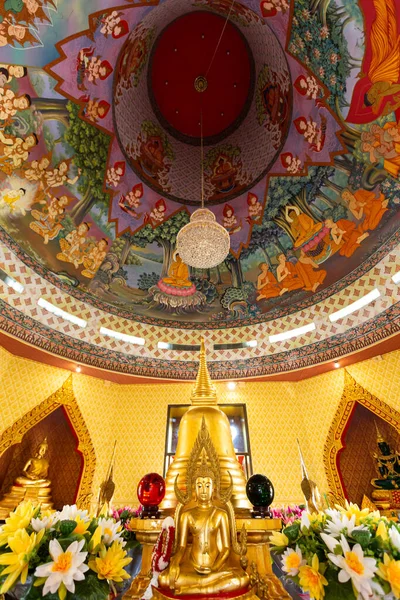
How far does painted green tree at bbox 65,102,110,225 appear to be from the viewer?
8.48 meters

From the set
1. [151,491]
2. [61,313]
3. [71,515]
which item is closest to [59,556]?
[71,515]

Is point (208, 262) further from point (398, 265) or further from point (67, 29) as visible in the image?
point (67, 29)

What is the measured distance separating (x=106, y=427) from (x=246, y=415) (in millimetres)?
4242

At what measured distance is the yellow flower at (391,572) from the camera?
5.55 ft

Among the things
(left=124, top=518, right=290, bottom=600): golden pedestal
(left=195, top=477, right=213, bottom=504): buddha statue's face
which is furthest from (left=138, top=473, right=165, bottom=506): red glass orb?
(left=195, top=477, right=213, bottom=504): buddha statue's face

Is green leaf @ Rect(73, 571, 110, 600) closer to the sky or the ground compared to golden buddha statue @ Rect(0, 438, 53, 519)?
closer to the ground

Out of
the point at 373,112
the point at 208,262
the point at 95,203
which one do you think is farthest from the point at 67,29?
the point at 373,112

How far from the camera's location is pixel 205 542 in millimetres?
2990

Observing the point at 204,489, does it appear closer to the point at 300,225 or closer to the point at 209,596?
the point at 209,596

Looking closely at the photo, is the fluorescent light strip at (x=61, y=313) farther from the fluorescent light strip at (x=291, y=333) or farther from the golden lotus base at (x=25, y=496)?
the fluorescent light strip at (x=291, y=333)

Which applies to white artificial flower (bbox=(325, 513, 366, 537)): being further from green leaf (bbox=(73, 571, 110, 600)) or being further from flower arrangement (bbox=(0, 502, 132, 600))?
green leaf (bbox=(73, 571, 110, 600))

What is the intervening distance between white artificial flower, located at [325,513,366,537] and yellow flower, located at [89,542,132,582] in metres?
1.33

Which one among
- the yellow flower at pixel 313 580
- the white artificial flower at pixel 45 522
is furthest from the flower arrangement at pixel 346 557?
the white artificial flower at pixel 45 522

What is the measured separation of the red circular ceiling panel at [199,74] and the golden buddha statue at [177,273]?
4.75m
